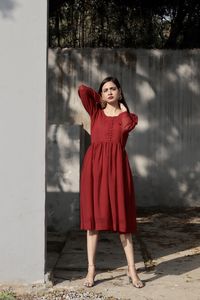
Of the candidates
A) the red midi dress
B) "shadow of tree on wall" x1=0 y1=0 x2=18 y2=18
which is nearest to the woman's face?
the red midi dress

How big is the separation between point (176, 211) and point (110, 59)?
2618mm

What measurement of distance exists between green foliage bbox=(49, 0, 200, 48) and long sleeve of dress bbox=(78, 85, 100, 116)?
620 cm

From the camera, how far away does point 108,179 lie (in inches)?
168

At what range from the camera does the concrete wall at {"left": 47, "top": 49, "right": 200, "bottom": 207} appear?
28.8ft

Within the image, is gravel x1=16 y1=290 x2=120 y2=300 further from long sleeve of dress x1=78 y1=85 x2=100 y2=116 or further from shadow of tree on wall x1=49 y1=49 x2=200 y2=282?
shadow of tree on wall x1=49 y1=49 x2=200 y2=282

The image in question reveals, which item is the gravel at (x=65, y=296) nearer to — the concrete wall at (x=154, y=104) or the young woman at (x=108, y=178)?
the young woman at (x=108, y=178)

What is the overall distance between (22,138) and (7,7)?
0.99m

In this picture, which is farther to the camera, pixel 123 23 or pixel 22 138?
pixel 123 23

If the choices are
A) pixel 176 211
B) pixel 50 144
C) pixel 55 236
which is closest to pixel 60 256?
pixel 55 236

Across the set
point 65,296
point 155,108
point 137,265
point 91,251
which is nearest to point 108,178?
point 91,251

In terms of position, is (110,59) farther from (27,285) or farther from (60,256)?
(27,285)

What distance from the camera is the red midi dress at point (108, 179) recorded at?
4.25 meters

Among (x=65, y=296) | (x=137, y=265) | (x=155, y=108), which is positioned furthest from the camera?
(x=155, y=108)

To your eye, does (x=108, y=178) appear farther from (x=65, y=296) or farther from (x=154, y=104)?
(x=154, y=104)
